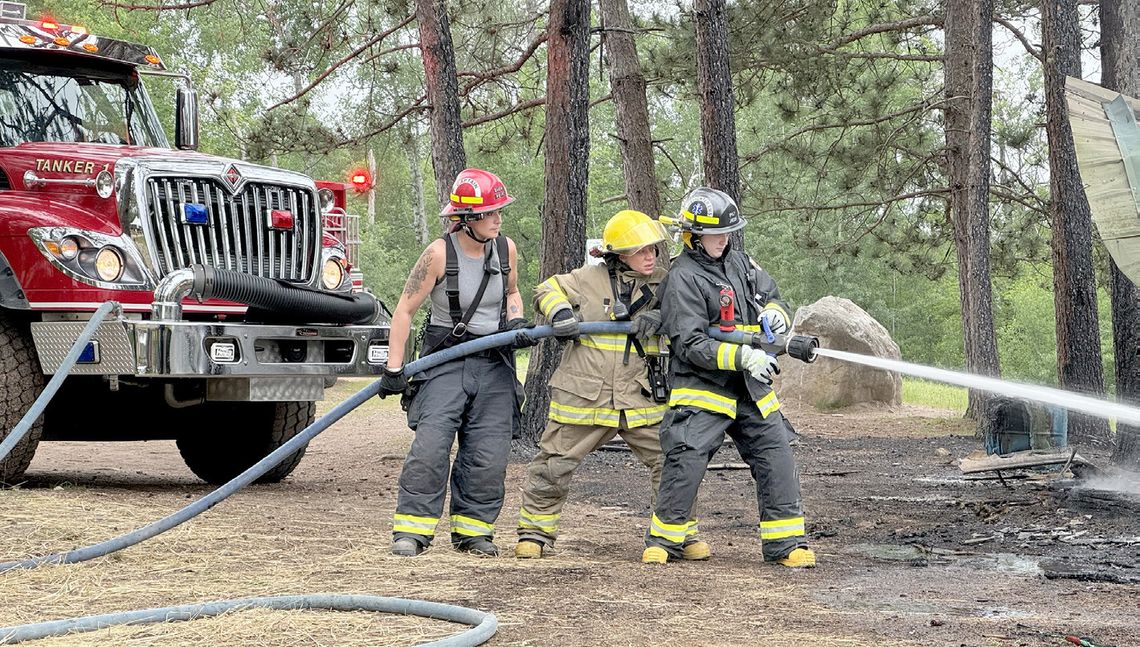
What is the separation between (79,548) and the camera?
6.36 m

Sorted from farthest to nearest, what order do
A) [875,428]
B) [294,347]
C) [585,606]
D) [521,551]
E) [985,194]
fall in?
[875,428]
[985,194]
[294,347]
[521,551]
[585,606]

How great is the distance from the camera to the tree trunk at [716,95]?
36.2 ft

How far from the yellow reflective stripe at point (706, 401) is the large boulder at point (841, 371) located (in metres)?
12.0

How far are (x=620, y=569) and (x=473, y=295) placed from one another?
160 centimetres

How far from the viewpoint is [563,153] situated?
446 inches

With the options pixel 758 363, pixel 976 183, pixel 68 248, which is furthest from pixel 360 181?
pixel 976 183

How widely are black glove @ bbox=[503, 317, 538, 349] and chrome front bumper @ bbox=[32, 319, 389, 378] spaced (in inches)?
76.0

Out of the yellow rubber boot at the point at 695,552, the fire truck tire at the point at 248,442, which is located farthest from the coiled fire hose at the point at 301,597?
the fire truck tire at the point at 248,442

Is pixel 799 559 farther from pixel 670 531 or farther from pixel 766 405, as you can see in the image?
pixel 766 405

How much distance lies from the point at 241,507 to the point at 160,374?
1082 millimetres

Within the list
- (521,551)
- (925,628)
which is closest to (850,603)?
(925,628)

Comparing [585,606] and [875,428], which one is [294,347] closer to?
[585,606]

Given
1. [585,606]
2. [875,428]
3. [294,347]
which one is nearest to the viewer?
[585,606]

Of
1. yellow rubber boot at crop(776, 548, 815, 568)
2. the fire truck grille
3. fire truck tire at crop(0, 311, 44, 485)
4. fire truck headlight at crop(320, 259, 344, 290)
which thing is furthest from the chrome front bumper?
yellow rubber boot at crop(776, 548, 815, 568)
